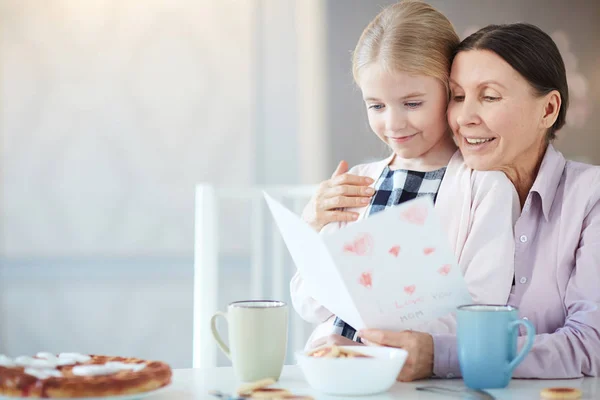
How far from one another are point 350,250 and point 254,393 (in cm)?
20

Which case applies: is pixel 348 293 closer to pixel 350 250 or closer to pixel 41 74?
pixel 350 250

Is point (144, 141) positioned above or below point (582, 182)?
above

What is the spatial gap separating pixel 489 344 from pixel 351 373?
0.17m

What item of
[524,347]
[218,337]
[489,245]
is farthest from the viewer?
[489,245]

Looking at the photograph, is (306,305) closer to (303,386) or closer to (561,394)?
(303,386)

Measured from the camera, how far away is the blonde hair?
135 centimetres

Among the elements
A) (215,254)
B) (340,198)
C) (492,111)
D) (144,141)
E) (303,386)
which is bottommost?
(303,386)

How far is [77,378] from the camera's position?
32.9 inches

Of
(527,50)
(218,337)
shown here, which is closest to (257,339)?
(218,337)

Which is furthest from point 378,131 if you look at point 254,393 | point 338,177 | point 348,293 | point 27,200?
point 27,200

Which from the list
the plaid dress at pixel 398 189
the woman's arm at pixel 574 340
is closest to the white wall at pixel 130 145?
the plaid dress at pixel 398 189

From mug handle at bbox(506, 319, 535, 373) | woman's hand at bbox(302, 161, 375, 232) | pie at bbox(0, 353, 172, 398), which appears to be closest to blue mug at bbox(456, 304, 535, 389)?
mug handle at bbox(506, 319, 535, 373)

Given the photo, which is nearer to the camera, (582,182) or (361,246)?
(361,246)

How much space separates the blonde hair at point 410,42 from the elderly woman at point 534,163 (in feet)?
0.13
